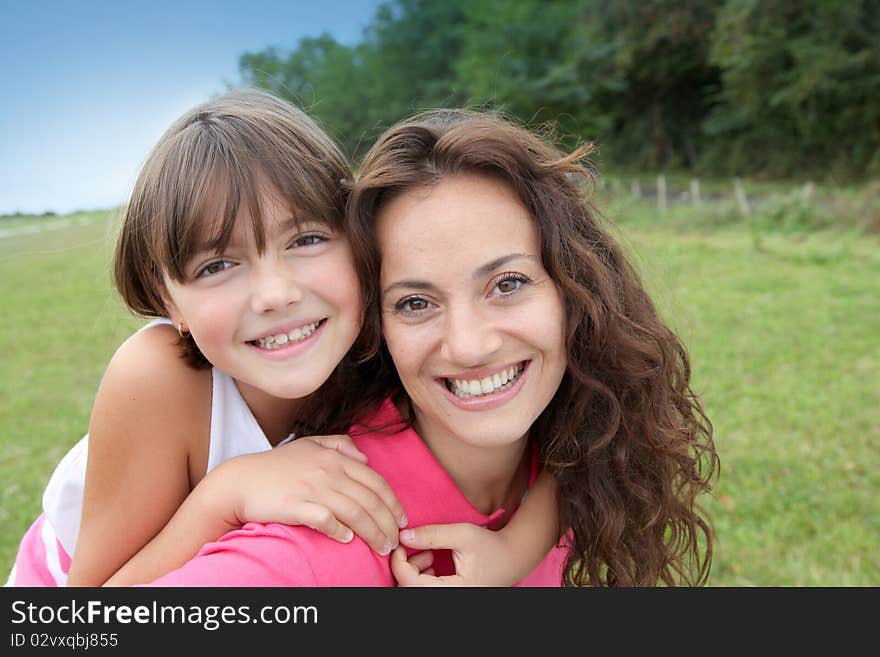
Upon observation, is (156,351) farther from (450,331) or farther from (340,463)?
(450,331)

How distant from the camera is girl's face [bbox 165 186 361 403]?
1.94 metres

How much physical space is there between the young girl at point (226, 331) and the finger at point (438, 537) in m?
0.05

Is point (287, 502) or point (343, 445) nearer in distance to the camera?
point (287, 502)

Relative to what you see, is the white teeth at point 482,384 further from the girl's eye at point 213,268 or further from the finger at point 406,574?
the girl's eye at point 213,268

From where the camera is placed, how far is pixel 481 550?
1.90m

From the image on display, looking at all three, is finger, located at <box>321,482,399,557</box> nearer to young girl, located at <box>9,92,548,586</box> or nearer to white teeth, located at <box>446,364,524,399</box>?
young girl, located at <box>9,92,548,586</box>

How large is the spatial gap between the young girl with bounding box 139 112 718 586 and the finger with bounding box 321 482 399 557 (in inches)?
1.0

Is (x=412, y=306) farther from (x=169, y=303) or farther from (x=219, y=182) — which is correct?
(x=169, y=303)

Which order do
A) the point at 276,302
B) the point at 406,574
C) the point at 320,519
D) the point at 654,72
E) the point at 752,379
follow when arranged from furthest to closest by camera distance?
1. the point at 654,72
2. the point at 752,379
3. the point at 276,302
4. the point at 406,574
5. the point at 320,519

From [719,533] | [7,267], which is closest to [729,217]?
[719,533]

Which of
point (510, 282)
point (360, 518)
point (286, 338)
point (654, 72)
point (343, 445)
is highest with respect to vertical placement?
point (654, 72)

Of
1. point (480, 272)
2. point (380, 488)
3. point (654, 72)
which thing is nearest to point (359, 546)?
point (380, 488)

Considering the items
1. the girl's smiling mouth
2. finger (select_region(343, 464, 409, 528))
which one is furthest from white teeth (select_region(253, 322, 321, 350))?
finger (select_region(343, 464, 409, 528))

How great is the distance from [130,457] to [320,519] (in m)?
0.69
